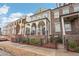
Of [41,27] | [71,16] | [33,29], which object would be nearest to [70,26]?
[71,16]

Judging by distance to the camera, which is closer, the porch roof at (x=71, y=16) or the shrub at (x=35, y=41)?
the porch roof at (x=71, y=16)

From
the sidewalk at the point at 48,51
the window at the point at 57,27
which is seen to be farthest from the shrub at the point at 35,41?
the window at the point at 57,27

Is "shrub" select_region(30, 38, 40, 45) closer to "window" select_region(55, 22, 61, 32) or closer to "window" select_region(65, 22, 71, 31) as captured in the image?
"window" select_region(55, 22, 61, 32)

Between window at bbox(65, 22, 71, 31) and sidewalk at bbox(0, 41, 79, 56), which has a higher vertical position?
window at bbox(65, 22, 71, 31)

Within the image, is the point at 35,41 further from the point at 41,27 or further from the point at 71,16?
the point at 71,16

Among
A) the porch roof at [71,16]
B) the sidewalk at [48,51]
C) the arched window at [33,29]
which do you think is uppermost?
the porch roof at [71,16]

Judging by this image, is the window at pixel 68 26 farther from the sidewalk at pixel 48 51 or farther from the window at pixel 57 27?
the sidewalk at pixel 48 51

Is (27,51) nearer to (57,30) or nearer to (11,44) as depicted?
(11,44)

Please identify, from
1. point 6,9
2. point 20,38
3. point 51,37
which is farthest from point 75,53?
point 6,9

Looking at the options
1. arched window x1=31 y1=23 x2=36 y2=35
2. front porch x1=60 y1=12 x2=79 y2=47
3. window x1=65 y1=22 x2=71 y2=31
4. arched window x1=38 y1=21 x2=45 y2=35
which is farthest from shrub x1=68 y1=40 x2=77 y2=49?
arched window x1=31 y1=23 x2=36 y2=35

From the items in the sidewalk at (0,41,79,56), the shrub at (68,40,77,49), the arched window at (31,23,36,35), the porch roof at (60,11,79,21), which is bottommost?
the sidewalk at (0,41,79,56)

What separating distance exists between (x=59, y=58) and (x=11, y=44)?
775 millimetres

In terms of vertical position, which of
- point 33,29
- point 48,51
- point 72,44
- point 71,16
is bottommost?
point 48,51

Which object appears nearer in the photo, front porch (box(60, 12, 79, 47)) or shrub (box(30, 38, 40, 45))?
front porch (box(60, 12, 79, 47))
